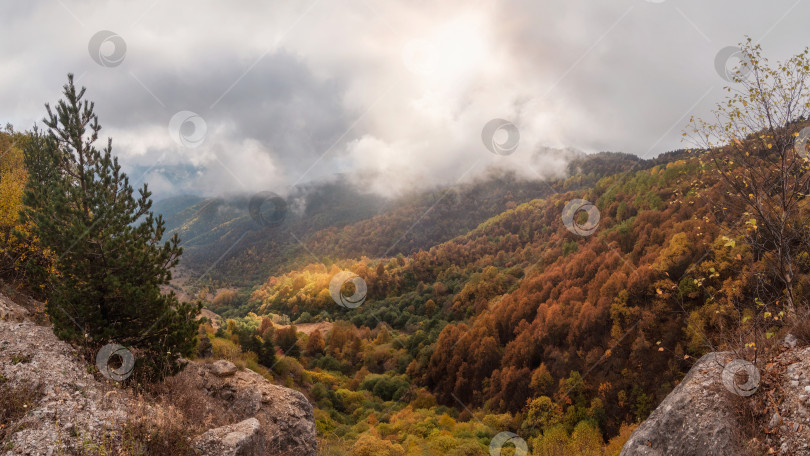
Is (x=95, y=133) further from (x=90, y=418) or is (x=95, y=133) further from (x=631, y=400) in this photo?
(x=631, y=400)

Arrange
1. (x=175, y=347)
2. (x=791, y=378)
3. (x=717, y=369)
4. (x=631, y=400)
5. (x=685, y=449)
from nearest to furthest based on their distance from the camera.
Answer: (x=791, y=378)
(x=685, y=449)
(x=717, y=369)
(x=175, y=347)
(x=631, y=400)

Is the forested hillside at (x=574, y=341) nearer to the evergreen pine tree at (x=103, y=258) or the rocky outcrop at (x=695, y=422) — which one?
the rocky outcrop at (x=695, y=422)

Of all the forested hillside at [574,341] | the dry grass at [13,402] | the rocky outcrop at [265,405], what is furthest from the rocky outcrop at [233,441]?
the forested hillside at [574,341]

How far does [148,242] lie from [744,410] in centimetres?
2104

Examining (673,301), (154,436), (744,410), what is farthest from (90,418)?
(673,301)

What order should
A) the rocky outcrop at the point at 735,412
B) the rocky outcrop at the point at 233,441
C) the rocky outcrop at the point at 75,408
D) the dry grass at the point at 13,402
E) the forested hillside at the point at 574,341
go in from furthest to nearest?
the forested hillside at the point at 574,341 → the rocky outcrop at the point at 233,441 → the rocky outcrop at the point at 75,408 → the dry grass at the point at 13,402 → the rocky outcrop at the point at 735,412

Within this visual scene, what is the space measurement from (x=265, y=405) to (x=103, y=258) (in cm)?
896

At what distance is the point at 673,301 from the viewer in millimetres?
31109

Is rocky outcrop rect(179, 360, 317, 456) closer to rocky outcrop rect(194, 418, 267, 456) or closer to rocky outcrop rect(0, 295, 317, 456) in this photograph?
rocky outcrop rect(0, 295, 317, 456)

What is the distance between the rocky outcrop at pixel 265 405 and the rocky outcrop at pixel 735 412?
12789 millimetres

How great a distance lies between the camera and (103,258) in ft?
41.6

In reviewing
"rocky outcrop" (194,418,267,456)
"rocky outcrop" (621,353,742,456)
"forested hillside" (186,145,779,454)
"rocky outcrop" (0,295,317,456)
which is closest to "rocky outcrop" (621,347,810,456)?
"rocky outcrop" (621,353,742,456)

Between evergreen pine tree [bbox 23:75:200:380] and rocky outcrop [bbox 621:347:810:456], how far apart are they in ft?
54.6

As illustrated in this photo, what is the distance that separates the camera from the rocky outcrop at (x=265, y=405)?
1502 cm
